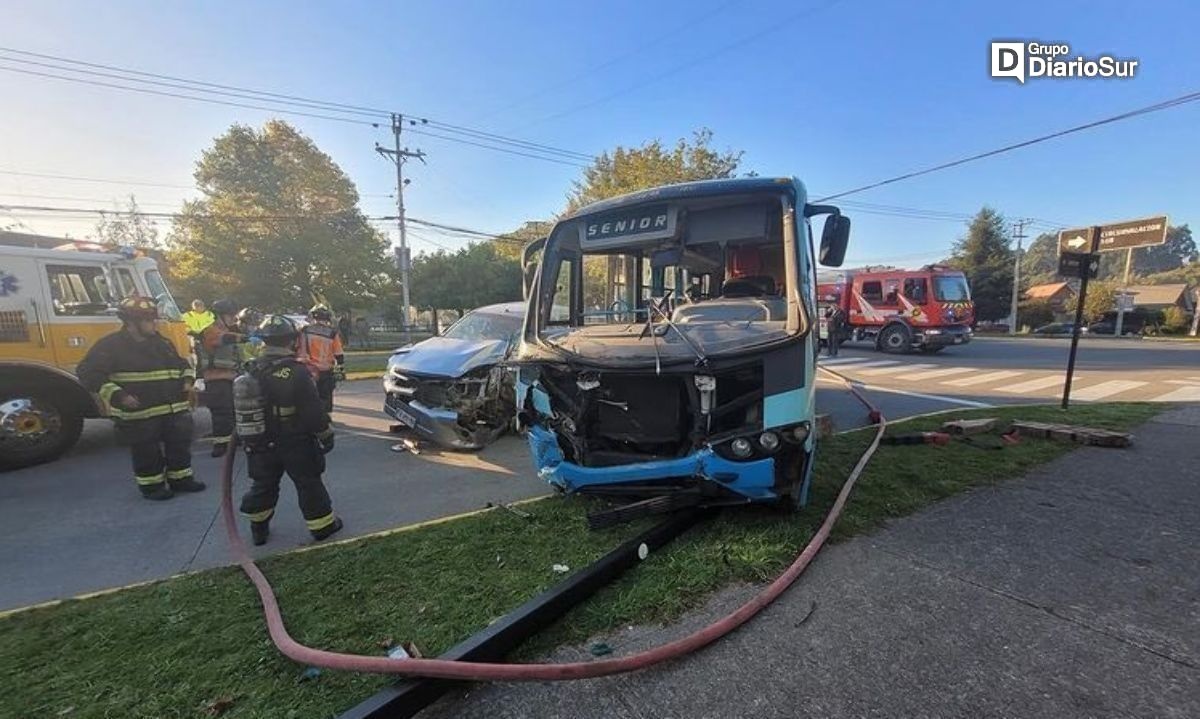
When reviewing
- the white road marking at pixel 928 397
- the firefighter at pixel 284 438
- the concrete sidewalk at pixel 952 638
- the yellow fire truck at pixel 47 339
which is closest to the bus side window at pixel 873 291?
the white road marking at pixel 928 397

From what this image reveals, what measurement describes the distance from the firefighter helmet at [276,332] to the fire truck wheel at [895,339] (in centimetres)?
2022

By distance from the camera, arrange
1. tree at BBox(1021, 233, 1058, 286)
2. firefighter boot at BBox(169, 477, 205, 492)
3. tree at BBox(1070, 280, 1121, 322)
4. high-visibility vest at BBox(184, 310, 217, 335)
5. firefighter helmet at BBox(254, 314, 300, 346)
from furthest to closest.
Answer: tree at BBox(1021, 233, 1058, 286), tree at BBox(1070, 280, 1121, 322), high-visibility vest at BBox(184, 310, 217, 335), firefighter boot at BBox(169, 477, 205, 492), firefighter helmet at BBox(254, 314, 300, 346)

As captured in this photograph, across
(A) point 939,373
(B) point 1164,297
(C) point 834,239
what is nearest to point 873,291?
(A) point 939,373

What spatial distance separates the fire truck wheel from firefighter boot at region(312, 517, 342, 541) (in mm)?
19982

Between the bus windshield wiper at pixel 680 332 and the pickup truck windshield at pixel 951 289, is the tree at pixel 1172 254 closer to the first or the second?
the pickup truck windshield at pixel 951 289

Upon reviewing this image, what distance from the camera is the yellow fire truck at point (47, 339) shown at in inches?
221

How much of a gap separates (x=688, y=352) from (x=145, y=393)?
16.8 ft

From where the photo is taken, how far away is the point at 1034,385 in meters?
11.5

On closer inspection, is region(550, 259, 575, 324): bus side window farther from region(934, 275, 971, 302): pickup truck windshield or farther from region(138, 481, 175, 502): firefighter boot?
region(934, 275, 971, 302): pickup truck windshield

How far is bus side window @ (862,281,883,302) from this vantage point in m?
19.8

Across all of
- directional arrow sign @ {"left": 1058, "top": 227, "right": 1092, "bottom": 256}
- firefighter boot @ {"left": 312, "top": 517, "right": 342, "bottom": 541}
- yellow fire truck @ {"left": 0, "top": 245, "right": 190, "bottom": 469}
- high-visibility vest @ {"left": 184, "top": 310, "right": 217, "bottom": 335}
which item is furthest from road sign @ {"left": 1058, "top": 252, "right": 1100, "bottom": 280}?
yellow fire truck @ {"left": 0, "top": 245, "right": 190, "bottom": 469}

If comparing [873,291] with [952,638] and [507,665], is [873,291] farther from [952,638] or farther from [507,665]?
[507,665]

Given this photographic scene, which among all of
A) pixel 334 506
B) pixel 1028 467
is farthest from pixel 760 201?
pixel 334 506

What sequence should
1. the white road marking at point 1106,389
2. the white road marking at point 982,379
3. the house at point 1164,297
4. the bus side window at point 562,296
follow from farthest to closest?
the house at point 1164,297
the white road marking at point 982,379
the white road marking at point 1106,389
the bus side window at point 562,296
